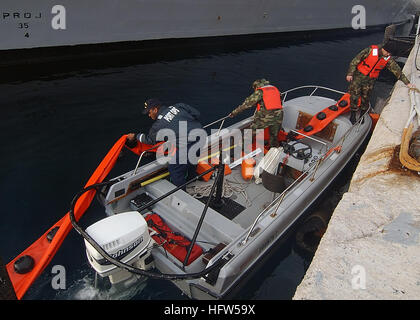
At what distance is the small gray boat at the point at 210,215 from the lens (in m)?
3.49

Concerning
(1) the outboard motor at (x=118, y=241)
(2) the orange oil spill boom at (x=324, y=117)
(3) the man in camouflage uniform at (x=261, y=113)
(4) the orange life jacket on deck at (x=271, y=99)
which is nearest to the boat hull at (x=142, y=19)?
(3) the man in camouflage uniform at (x=261, y=113)

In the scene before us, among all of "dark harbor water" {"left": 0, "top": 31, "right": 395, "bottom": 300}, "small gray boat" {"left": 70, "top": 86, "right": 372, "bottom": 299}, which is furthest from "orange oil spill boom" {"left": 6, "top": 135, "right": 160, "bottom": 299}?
"small gray boat" {"left": 70, "top": 86, "right": 372, "bottom": 299}

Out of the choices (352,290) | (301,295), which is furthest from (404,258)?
(301,295)

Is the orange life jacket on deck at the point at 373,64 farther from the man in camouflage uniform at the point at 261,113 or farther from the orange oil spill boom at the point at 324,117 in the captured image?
the man in camouflage uniform at the point at 261,113

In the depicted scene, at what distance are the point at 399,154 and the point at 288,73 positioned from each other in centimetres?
1056

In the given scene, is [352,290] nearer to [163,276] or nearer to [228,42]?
[163,276]

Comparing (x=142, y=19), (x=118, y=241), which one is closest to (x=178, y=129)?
(x=118, y=241)

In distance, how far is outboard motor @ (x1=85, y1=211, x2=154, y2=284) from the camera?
10.9 feet

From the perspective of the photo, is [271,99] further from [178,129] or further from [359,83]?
[359,83]

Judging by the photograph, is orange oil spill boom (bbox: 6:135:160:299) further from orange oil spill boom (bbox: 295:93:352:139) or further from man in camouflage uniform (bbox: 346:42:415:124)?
man in camouflage uniform (bbox: 346:42:415:124)

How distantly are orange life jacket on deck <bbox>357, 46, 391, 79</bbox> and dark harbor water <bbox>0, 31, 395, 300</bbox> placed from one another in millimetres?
2578

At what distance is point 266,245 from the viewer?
4605mm

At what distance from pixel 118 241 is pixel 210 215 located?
1.70m

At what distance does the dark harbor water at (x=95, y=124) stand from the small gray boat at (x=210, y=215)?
662 mm
